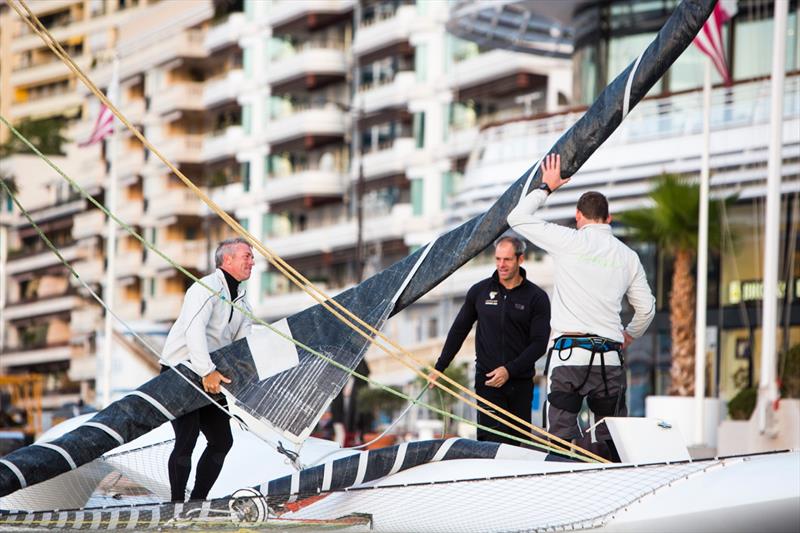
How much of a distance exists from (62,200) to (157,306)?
2338 cm

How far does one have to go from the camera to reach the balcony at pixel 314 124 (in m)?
74.9

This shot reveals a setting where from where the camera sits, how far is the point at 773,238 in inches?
1078

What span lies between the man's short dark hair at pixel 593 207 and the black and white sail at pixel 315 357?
1.11ft

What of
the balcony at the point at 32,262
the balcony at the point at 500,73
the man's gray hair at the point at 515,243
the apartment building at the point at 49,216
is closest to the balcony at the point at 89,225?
the apartment building at the point at 49,216

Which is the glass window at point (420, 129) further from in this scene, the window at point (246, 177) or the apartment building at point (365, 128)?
the window at point (246, 177)

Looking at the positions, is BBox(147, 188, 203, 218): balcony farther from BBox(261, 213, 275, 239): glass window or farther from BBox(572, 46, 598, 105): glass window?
BBox(572, 46, 598, 105): glass window

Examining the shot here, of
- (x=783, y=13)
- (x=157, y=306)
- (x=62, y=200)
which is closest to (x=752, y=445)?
(x=783, y=13)

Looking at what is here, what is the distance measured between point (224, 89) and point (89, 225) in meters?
17.5

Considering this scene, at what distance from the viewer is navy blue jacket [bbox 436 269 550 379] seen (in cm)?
1268

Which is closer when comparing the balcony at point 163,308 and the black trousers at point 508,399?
the black trousers at point 508,399

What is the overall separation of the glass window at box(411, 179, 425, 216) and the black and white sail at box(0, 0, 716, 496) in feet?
179

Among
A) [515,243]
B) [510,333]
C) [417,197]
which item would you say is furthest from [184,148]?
[515,243]

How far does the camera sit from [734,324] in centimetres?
4059

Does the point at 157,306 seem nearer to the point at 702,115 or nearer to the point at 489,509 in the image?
the point at 702,115
